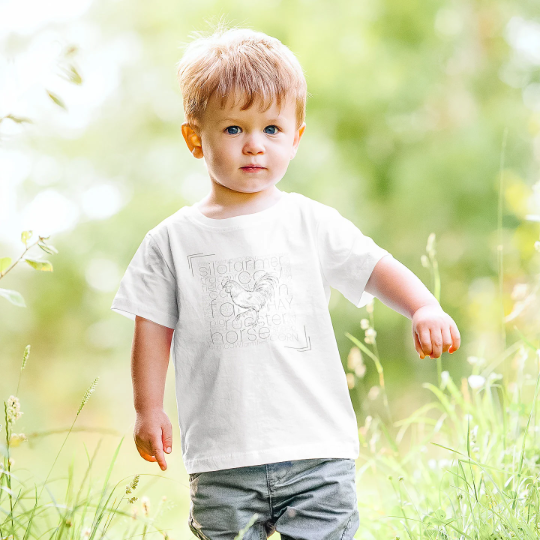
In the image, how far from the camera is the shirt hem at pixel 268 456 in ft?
3.99

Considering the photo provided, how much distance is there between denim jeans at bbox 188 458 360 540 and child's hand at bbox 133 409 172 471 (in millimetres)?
102

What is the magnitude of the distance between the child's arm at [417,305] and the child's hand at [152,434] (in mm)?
464

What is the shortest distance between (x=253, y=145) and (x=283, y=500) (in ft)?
2.13

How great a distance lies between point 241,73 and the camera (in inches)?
50.1

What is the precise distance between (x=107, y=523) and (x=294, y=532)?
1.07 feet

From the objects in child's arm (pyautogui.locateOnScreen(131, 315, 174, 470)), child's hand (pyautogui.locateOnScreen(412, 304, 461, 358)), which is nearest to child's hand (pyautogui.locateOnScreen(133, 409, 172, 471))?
child's arm (pyautogui.locateOnScreen(131, 315, 174, 470))

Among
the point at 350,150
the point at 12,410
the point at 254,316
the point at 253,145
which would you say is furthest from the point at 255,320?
the point at 350,150

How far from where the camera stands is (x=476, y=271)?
5965 millimetres

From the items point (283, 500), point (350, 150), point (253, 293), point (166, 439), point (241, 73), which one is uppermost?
point (350, 150)

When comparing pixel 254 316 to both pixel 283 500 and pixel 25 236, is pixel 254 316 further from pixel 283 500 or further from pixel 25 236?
pixel 25 236

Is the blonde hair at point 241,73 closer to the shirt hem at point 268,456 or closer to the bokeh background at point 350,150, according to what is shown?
the shirt hem at point 268,456

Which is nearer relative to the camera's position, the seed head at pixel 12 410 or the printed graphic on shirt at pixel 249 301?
the seed head at pixel 12 410

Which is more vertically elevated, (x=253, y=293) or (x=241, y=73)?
(x=241, y=73)

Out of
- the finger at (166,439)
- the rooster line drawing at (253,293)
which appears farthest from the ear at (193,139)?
the finger at (166,439)
